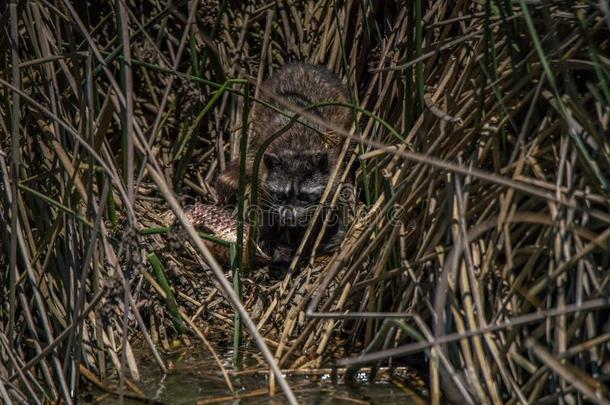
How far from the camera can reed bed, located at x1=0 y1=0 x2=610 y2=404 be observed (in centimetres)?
306

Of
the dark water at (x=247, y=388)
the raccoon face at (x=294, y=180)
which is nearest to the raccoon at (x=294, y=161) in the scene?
the raccoon face at (x=294, y=180)

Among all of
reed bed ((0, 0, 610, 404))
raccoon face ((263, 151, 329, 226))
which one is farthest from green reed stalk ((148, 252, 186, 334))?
raccoon face ((263, 151, 329, 226))

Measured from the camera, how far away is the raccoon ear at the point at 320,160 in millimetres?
6324

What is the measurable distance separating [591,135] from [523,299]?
0.66 meters

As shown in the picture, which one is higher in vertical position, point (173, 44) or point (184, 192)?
point (173, 44)

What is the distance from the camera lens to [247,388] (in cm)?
393

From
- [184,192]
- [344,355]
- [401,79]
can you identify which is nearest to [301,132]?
[184,192]

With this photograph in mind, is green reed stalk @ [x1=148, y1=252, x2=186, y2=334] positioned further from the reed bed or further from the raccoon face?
the raccoon face

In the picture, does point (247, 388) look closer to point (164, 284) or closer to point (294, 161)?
point (164, 284)

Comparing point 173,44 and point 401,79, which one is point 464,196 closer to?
point 401,79

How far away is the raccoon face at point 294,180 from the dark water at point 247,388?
6.68 ft

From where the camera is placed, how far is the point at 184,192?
247 inches

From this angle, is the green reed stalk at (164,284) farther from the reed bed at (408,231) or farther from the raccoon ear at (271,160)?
the raccoon ear at (271,160)

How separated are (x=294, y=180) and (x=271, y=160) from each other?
316mm
